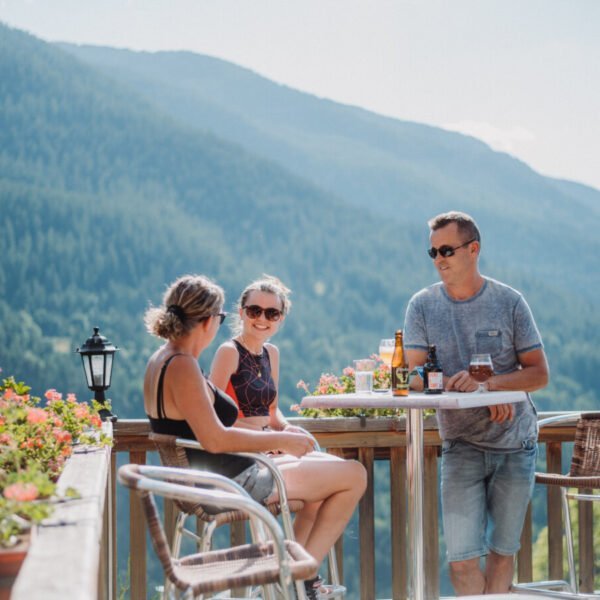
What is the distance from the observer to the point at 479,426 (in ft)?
11.7

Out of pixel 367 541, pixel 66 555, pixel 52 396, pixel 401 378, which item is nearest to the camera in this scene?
pixel 66 555

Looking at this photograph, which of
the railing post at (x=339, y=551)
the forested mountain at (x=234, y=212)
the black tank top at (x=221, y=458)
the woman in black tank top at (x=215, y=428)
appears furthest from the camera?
the forested mountain at (x=234, y=212)

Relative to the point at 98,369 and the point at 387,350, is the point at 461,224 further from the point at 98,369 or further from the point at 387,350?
the point at 98,369

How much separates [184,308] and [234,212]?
36.1m

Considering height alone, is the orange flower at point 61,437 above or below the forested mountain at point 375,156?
below

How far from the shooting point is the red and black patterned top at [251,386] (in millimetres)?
3555

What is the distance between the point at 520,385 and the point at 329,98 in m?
47.5

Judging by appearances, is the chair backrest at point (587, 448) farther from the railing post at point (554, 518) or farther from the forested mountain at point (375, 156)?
the forested mountain at point (375, 156)

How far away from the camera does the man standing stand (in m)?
3.56

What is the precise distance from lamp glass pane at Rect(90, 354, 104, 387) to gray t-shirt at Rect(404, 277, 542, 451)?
1.45 metres

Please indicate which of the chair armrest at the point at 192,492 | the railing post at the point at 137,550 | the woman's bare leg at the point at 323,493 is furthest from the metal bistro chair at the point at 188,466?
the railing post at the point at 137,550

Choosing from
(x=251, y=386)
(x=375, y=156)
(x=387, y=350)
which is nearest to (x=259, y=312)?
(x=251, y=386)

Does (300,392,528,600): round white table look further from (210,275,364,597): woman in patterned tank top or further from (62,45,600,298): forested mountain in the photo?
(62,45,600,298): forested mountain

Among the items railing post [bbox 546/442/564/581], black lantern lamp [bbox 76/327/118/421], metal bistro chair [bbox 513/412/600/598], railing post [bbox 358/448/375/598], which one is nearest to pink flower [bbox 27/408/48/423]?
black lantern lamp [bbox 76/327/118/421]
